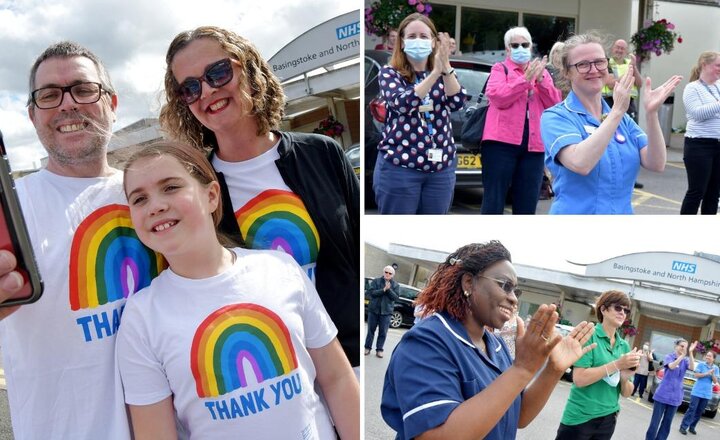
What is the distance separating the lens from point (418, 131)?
7.34 feet

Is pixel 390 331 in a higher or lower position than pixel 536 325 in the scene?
lower

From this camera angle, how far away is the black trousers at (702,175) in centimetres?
337

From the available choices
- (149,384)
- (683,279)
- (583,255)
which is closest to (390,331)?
(583,255)

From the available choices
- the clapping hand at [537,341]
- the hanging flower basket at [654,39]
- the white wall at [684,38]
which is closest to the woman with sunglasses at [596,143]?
the clapping hand at [537,341]

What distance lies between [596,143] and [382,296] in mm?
743

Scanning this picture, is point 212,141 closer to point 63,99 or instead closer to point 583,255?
point 63,99

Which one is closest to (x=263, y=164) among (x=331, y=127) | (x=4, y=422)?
(x=331, y=127)

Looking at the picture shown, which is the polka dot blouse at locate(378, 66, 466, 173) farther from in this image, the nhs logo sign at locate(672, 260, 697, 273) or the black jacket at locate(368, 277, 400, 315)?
the nhs logo sign at locate(672, 260, 697, 273)

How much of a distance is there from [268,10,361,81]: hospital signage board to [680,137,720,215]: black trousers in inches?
84.2

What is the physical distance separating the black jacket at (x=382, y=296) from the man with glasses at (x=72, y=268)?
70 centimetres

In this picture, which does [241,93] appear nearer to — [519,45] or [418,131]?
[418,131]

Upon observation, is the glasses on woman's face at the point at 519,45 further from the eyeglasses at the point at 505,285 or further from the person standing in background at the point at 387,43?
the eyeglasses at the point at 505,285

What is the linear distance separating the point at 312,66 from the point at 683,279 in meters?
1.43

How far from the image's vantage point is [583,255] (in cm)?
194
